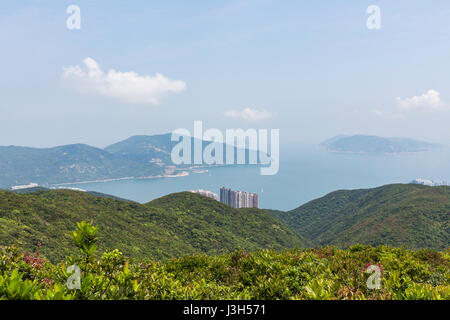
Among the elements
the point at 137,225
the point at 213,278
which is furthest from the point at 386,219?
the point at 213,278

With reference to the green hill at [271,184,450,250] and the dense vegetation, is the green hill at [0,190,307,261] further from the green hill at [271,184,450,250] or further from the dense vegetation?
the dense vegetation

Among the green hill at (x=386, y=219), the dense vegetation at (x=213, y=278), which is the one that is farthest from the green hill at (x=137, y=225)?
the dense vegetation at (x=213, y=278)

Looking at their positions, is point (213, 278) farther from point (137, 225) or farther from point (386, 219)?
point (386, 219)

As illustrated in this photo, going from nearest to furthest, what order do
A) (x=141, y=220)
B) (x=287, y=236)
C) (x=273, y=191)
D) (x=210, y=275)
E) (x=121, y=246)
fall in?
(x=210, y=275) → (x=121, y=246) → (x=141, y=220) → (x=287, y=236) → (x=273, y=191)

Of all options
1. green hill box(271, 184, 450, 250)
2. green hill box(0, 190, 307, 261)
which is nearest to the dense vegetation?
green hill box(0, 190, 307, 261)
